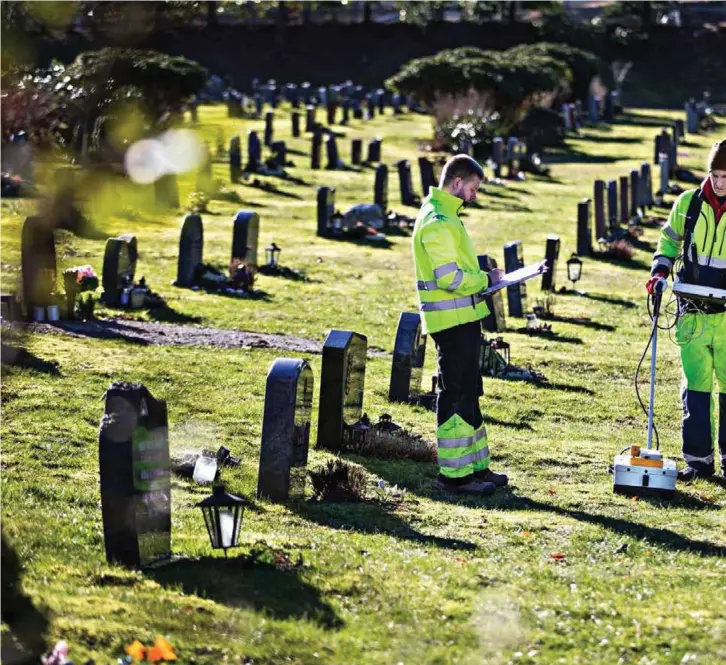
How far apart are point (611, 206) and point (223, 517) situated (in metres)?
23.4

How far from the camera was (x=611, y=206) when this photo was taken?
30359 mm

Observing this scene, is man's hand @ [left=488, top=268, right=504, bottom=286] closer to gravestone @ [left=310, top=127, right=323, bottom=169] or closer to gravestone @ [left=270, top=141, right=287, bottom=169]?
gravestone @ [left=270, top=141, right=287, bottom=169]

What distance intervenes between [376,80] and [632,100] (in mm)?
15509

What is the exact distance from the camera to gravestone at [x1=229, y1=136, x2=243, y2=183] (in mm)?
Answer: 35941

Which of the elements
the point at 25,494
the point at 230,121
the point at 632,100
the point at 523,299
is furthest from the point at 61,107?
the point at 632,100

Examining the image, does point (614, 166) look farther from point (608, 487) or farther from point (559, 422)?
point (608, 487)

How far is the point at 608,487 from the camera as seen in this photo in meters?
11.1

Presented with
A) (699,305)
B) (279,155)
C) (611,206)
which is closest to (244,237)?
(611,206)

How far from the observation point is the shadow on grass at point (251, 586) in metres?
7.47

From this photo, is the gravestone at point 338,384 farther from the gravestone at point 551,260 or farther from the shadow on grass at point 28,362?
the gravestone at point 551,260

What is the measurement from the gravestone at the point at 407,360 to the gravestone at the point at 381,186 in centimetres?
1734

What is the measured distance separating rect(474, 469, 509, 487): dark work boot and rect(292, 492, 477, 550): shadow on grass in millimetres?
1064

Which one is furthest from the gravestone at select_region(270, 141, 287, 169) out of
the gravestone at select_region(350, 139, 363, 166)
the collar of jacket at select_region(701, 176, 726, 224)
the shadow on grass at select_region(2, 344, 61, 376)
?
the collar of jacket at select_region(701, 176, 726, 224)

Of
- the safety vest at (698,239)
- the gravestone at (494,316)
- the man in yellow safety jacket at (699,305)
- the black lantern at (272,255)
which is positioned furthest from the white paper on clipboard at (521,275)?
the black lantern at (272,255)
